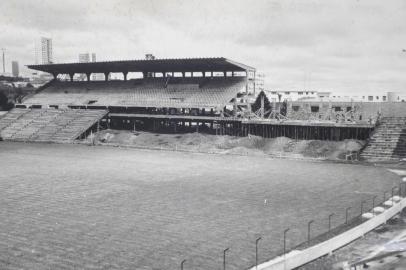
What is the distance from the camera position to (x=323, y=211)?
806 inches

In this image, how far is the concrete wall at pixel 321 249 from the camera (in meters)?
12.9

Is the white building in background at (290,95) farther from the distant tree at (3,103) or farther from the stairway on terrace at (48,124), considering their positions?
the distant tree at (3,103)

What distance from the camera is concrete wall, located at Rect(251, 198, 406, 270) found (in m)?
12.9

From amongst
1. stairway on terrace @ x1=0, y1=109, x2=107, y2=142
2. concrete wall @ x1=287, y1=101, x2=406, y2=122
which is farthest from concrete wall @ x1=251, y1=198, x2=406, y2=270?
stairway on terrace @ x1=0, y1=109, x2=107, y2=142

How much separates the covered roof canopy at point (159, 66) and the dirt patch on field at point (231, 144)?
10.9 m

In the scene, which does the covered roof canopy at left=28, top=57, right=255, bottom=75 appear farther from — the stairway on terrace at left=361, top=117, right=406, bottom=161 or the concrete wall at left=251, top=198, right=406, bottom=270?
the concrete wall at left=251, top=198, right=406, bottom=270

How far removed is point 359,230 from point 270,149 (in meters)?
27.7

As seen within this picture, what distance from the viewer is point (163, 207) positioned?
21.2 m

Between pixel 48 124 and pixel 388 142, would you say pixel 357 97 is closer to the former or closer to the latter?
pixel 388 142

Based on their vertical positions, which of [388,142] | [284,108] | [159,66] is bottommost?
[388,142]

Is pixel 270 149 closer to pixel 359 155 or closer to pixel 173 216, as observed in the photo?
pixel 359 155

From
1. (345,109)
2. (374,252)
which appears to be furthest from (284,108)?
(374,252)

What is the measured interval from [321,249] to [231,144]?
32610mm

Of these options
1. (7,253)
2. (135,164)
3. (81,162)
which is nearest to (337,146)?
(135,164)
